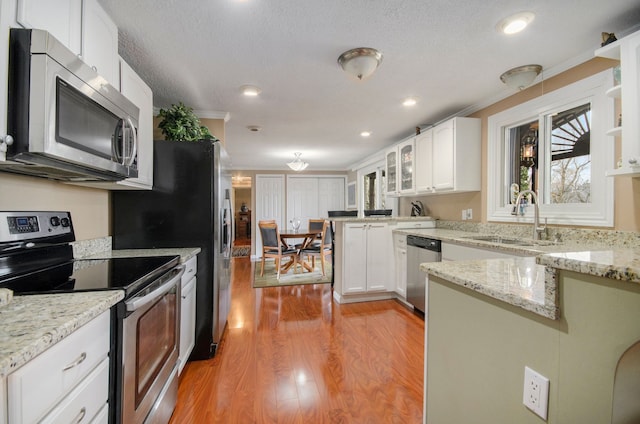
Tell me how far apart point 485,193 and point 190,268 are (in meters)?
2.86

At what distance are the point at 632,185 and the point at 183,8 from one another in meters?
2.90

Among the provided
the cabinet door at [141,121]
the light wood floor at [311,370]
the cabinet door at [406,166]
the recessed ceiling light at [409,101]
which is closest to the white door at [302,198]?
the cabinet door at [406,166]

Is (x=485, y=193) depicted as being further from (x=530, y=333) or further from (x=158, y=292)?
(x=158, y=292)

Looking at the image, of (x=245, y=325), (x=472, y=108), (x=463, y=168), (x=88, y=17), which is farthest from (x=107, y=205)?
(x=472, y=108)

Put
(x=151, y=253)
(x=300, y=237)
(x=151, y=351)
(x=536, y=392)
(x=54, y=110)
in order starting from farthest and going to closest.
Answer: (x=300, y=237)
(x=151, y=253)
(x=151, y=351)
(x=54, y=110)
(x=536, y=392)

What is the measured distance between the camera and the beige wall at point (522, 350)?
0.57 m

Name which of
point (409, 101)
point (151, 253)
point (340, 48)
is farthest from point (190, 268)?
point (409, 101)

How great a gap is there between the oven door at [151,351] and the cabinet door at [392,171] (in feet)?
10.7

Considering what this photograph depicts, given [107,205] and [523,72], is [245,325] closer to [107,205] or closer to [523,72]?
[107,205]

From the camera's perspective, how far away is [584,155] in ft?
7.23

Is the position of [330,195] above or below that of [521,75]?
below

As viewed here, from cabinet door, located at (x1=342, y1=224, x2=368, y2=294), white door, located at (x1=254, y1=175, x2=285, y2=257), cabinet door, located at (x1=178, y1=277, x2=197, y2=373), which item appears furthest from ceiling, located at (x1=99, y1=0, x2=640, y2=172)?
white door, located at (x1=254, y1=175, x2=285, y2=257)

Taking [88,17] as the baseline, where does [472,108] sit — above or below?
above

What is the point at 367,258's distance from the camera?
11.5 feet
